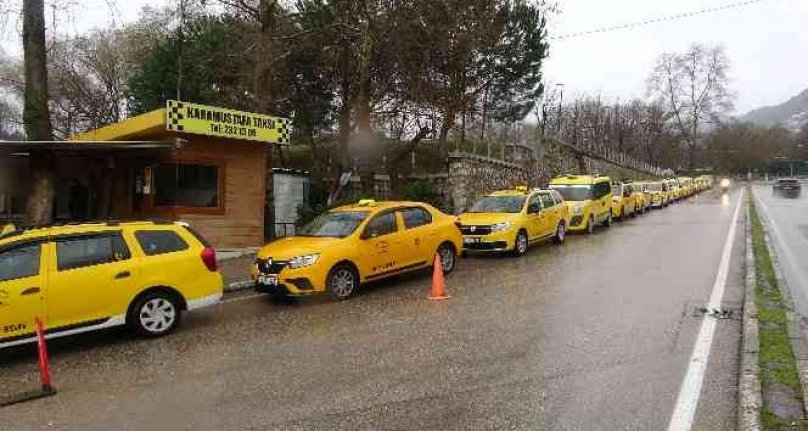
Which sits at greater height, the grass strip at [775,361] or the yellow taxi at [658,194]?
the yellow taxi at [658,194]

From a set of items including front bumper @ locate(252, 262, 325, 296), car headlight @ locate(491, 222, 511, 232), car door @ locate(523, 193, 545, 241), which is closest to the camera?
front bumper @ locate(252, 262, 325, 296)

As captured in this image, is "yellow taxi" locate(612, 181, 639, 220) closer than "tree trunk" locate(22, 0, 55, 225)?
No

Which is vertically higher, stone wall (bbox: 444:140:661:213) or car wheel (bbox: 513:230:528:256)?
stone wall (bbox: 444:140:661:213)

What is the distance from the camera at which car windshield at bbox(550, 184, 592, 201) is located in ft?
72.4

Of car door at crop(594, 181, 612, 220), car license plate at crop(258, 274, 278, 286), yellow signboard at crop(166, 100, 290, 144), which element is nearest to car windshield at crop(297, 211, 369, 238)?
car license plate at crop(258, 274, 278, 286)

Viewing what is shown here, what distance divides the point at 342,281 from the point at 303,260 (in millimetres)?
845

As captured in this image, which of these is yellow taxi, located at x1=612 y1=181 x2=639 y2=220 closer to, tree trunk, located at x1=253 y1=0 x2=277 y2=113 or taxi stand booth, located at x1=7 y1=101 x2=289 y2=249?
tree trunk, located at x1=253 y1=0 x2=277 y2=113

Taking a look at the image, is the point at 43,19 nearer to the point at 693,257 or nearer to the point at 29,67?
the point at 29,67

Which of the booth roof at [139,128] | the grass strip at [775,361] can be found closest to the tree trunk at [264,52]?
the booth roof at [139,128]

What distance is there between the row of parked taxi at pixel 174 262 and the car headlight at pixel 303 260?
0.02 m

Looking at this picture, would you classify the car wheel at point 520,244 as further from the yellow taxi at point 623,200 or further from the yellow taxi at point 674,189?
the yellow taxi at point 674,189

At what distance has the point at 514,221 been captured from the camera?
15961mm

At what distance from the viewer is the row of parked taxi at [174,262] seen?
7.77m

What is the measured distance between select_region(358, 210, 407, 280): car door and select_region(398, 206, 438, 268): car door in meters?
0.16
